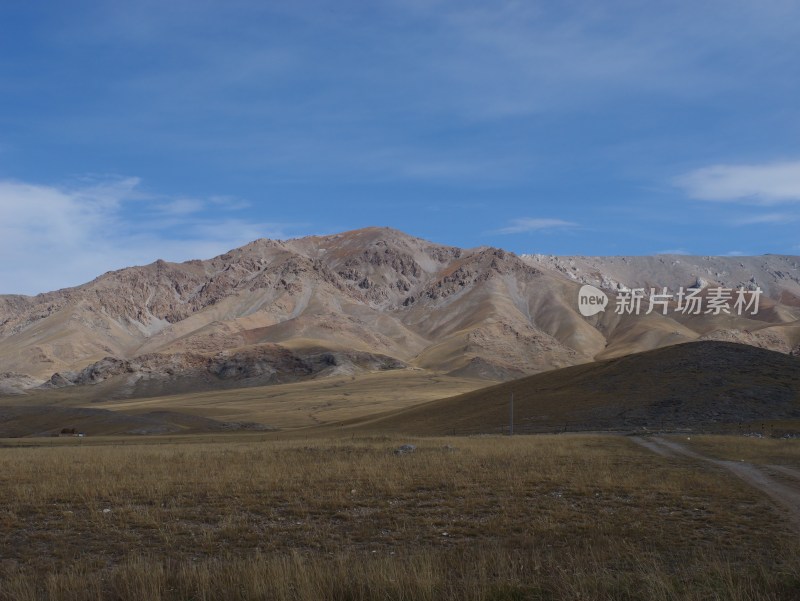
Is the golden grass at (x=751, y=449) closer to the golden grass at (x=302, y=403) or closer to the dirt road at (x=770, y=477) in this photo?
the dirt road at (x=770, y=477)

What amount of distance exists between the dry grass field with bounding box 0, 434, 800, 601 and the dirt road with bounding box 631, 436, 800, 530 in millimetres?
557

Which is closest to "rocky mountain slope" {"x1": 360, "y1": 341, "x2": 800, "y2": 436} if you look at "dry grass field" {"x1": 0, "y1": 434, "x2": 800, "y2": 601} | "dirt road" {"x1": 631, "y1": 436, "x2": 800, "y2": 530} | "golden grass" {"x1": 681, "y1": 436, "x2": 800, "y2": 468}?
"golden grass" {"x1": 681, "y1": 436, "x2": 800, "y2": 468}

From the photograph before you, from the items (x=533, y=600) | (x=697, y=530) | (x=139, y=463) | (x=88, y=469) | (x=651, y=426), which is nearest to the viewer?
(x=533, y=600)

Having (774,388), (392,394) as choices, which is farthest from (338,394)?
(774,388)

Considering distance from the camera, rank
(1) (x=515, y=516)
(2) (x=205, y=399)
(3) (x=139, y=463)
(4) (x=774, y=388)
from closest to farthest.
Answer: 1. (1) (x=515, y=516)
2. (3) (x=139, y=463)
3. (4) (x=774, y=388)
4. (2) (x=205, y=399)

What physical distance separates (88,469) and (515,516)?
703 inches

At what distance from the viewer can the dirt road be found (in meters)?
18.2

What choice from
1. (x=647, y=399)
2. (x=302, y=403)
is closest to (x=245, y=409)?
(x=302, y=403)

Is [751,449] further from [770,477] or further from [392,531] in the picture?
[392,531]

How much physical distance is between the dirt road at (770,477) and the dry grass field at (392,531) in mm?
557

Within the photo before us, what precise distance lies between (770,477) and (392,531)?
15217mm

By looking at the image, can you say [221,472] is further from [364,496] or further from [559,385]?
[559,385]

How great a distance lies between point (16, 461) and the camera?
3112 cm

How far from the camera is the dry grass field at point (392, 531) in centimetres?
950
